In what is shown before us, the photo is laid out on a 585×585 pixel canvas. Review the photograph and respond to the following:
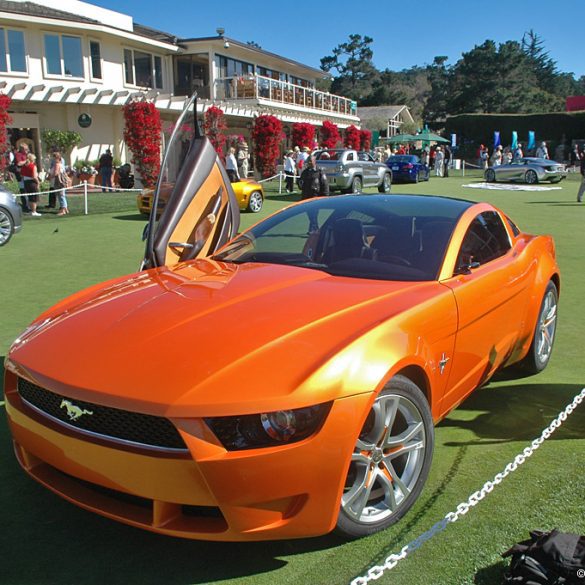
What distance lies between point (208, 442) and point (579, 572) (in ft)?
4.58

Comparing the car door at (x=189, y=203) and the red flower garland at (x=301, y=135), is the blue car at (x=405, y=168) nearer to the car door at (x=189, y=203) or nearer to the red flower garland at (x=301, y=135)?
the red flower garland at (x=301, y=135)

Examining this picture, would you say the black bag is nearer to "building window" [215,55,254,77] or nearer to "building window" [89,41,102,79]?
"building window" [89,41,102,79]

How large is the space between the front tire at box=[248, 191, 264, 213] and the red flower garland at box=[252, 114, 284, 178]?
9.05 m

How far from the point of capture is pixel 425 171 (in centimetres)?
3225

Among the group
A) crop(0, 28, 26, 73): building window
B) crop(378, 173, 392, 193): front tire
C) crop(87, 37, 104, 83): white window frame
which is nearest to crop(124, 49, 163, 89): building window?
crop(87, 37, 104, 83): white window frame

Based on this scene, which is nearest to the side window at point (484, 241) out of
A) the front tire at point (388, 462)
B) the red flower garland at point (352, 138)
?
the front tire at point (388, 462)

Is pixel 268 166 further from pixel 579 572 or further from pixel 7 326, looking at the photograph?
pixel 579 572

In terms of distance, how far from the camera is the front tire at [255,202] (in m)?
17.5

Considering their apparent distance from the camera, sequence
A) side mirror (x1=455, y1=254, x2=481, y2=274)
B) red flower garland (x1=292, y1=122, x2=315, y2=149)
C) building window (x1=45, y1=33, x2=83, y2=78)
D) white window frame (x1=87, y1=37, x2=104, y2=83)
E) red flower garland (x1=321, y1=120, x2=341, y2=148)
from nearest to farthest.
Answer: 1. side mirror (x1=455, y1=254, x2=481, y2=274)
2. building window (x1=45, y1=33, x2=83, y2=78)
3. white window frame (x1=87, y1=37, x2=104, y2=83)
4. red flower garland (x1=292, y1=122, x2=315, y2=149)
5. red flower garland (x1=321, y1=120, x2=341, y2=148)

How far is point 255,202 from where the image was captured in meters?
17.7

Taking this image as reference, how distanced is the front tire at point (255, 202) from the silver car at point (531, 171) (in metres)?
17.3

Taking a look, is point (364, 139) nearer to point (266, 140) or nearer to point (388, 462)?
point (266, 140)

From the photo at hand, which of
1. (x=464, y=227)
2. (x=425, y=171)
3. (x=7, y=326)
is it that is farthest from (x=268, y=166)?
(x=464, y=227)

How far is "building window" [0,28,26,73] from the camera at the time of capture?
24047mm
